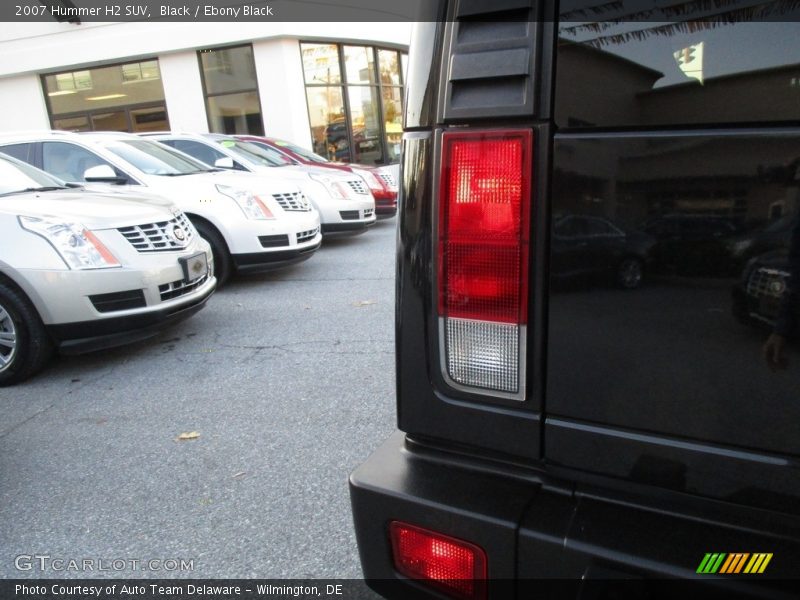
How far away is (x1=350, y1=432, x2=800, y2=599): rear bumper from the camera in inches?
44.0

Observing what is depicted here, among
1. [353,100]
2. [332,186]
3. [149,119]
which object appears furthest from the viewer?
[353,100]

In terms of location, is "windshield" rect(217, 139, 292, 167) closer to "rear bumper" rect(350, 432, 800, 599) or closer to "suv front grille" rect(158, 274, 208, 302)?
"suv front grille" rect(158, 274, 208, 302)

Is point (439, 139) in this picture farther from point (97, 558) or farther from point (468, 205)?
point (97, 558)

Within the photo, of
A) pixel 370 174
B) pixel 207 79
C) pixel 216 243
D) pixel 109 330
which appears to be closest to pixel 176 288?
pixel 109 330

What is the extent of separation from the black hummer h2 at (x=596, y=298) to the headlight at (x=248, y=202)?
5.21 m

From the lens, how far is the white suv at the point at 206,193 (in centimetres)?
623

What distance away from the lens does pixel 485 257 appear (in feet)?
4.27

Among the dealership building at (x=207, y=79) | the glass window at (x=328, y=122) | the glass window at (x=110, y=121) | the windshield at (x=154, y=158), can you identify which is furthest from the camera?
the glass window at (x=110, y=121)

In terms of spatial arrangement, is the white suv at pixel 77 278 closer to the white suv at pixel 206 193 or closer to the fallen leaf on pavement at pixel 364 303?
the fallen leaf on pavement at pixel 364 303

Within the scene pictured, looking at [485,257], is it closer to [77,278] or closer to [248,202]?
[77,278]

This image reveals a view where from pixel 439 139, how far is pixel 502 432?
0.66 m

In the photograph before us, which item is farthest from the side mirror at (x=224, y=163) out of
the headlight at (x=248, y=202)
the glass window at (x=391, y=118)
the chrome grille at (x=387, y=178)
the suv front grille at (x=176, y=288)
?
the glass window at (x=391, y=118)

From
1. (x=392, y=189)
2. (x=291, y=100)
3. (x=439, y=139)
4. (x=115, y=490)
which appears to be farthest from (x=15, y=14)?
(x=439, y=139)

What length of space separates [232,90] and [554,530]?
1703cm
